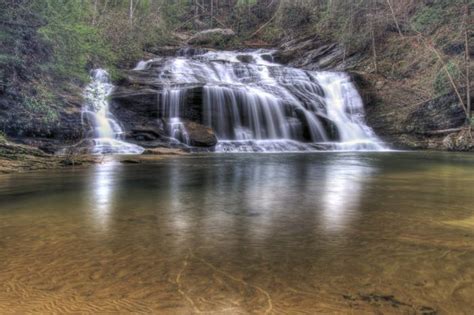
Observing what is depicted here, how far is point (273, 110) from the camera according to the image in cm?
1734

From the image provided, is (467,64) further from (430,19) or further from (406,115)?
(406,115)

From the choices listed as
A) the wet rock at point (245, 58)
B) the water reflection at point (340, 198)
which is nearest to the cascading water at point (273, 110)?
the wet rock at point (245, 58)

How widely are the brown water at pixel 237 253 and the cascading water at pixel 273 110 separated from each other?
11.5 meters

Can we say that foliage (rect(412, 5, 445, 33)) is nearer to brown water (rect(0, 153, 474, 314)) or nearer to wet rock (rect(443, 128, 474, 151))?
wet rock (rect(443, 128, 474, 151))

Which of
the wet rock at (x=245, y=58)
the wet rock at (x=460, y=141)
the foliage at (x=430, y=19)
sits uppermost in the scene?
the wet rock at (x=245, y=58)

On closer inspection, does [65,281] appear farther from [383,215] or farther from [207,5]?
[207,5]

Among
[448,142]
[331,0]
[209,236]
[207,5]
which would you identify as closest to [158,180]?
[209,236]

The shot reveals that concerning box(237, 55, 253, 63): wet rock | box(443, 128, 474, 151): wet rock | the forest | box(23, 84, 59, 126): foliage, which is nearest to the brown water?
the forest

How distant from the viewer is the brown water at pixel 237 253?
5.57 ft

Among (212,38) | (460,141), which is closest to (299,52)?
(212,38)

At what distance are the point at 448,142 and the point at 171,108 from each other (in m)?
13.0

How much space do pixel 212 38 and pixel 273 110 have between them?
1882 centimetres

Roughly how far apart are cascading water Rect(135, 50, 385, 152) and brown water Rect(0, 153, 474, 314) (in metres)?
11.5

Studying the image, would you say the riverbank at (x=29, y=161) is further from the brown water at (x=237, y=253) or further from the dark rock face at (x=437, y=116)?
the dark rock face at (x=437, y=116)
